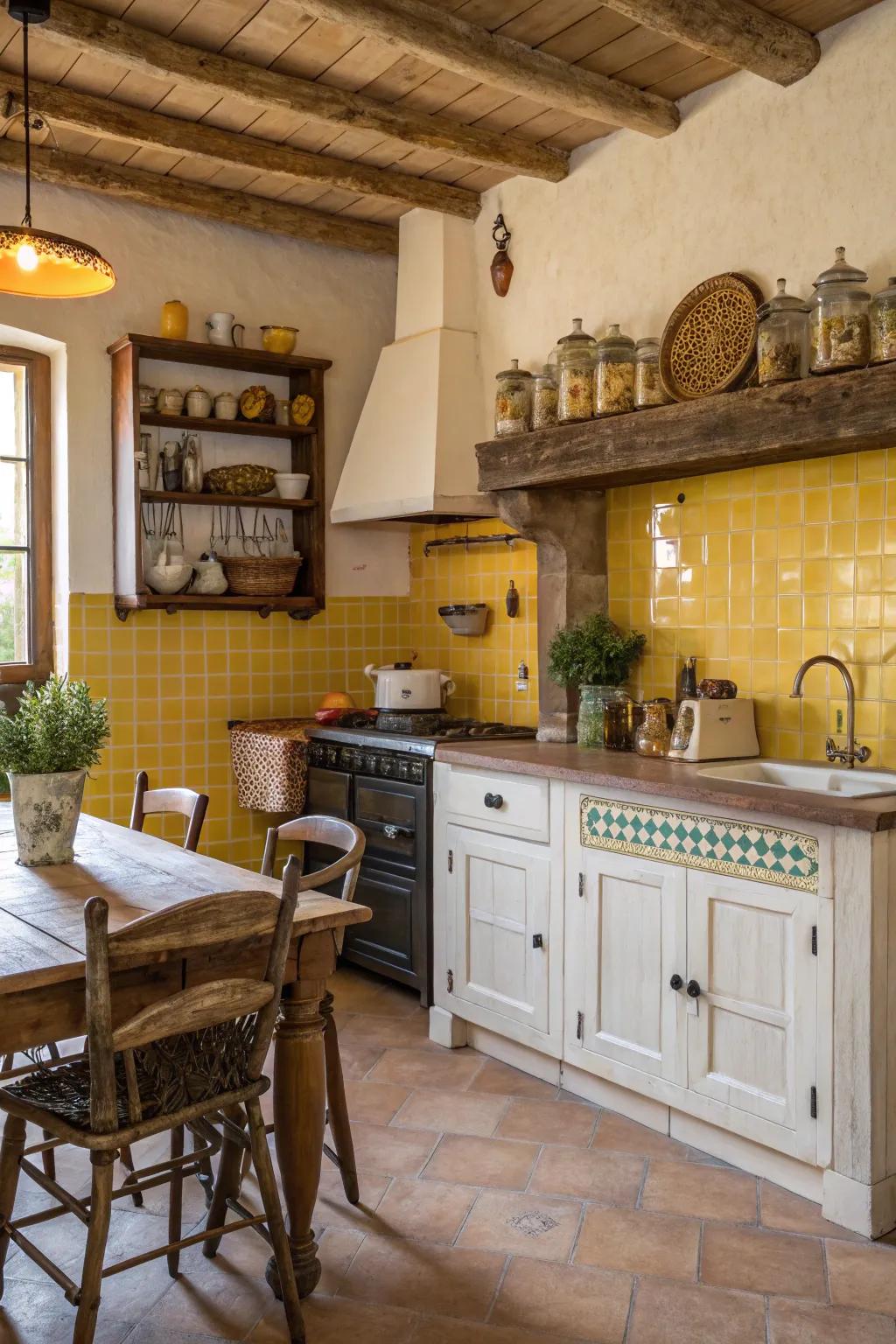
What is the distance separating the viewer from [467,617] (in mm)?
4559

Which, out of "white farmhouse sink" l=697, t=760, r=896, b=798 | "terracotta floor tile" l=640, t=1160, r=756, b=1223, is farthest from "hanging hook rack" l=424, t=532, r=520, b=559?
"terracotta floor tile" l=640, t=1160, r=756, b=1223

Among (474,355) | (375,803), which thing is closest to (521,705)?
(375,803)

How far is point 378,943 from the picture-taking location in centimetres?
404

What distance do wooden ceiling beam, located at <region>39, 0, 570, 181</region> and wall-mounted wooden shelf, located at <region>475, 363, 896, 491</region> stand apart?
949 mm

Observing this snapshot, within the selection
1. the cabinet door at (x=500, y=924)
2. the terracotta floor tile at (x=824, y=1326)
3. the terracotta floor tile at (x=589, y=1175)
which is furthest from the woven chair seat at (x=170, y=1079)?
the cabinet door at (x=500, y=924)

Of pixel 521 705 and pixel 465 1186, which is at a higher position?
pixel 521 705

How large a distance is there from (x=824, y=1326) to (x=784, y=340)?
223cm

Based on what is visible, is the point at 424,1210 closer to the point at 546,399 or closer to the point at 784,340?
the point at 784,340

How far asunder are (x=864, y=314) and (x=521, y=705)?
82.7 inches

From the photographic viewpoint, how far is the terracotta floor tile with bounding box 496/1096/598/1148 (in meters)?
2.95

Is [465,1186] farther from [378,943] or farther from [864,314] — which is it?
[864,314]

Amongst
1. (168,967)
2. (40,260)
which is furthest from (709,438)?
(168,967)

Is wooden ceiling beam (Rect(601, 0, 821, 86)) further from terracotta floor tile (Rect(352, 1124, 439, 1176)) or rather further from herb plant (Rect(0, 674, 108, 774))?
terracotta floor tile (Rect(352, 1124, 439, 1176))

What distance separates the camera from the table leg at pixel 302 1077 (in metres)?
2.16
